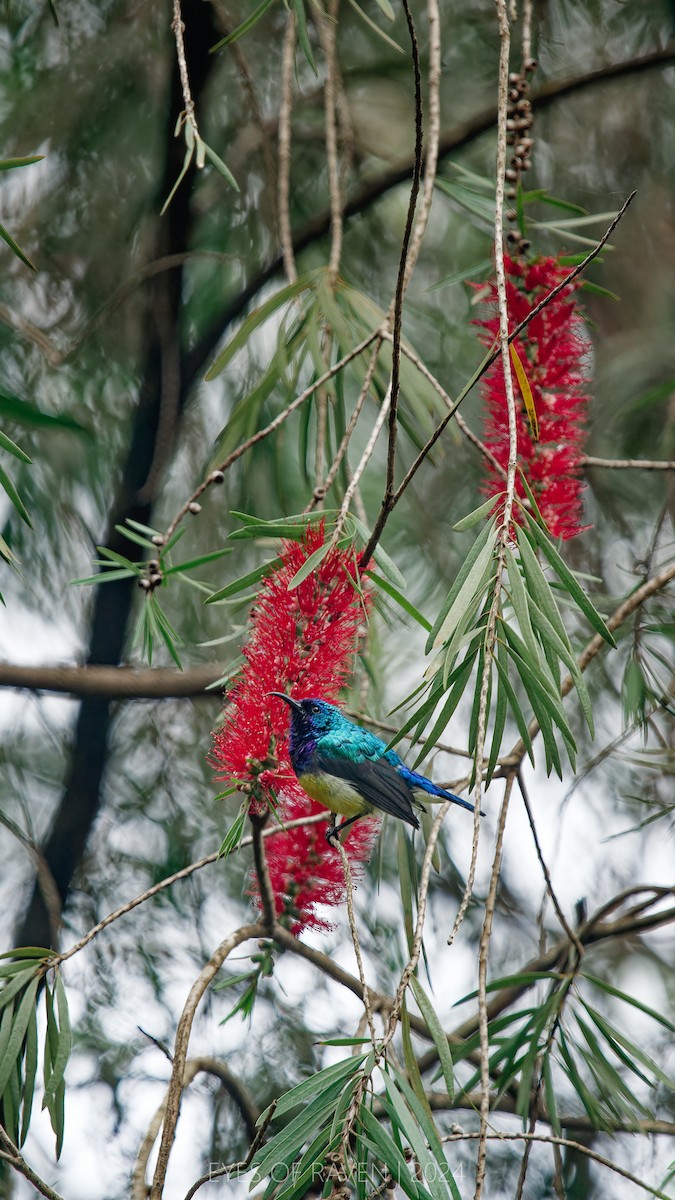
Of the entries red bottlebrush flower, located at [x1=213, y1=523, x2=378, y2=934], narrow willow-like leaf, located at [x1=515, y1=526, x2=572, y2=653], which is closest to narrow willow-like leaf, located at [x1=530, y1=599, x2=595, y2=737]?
narrow willow-like leaf, located at [x1=515, y1=526, x2=572, y2=653]

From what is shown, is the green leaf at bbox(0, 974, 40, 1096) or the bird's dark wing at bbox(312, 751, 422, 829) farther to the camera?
the bird's dark wing at bbox(312, 751, 422, 829)

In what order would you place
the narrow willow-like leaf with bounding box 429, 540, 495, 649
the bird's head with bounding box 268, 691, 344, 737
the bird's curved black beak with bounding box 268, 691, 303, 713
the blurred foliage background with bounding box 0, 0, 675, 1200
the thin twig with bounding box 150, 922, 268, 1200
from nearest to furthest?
the narrow willow-like leaf with bounding box 429, 540, 495, 649 < the thin twig with bounding box 150, 922, 268, 1200 < the bird's curved black beak with bounding box 268, 691, 303, 713 < the bird's head with bounding box 268, 691, 344, 737 < the blurred foliage background with bounding box 0, 0, 675, 1200

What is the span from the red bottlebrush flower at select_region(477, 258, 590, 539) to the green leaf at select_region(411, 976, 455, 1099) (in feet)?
1.84

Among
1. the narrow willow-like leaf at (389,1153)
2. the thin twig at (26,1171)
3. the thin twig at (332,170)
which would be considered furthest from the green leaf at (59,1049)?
the thin twig at (332,170)

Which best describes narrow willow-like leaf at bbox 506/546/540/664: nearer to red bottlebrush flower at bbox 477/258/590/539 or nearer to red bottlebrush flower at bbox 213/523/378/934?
red bottlebrush flower at bbox 213/523/378/934

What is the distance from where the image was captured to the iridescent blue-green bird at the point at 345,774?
4.55 feet

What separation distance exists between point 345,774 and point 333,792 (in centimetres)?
3

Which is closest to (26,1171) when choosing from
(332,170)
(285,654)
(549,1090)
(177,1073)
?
(177,1073)

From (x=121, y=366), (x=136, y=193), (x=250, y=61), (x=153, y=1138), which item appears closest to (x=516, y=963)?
(x=153, y=1138)

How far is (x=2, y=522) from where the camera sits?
233 centimetres

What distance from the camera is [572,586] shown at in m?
0.96

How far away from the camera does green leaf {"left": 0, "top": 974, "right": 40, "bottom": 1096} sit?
1.27 m

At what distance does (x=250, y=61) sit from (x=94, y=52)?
32 centimetres

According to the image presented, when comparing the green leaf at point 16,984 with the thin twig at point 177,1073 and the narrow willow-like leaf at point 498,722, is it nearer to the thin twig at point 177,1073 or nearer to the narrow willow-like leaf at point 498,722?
the thin twig at point 177,1073
